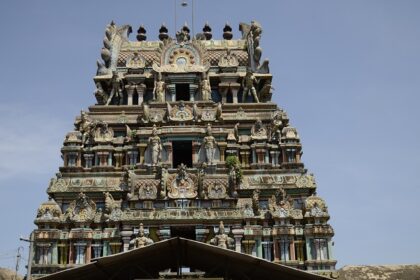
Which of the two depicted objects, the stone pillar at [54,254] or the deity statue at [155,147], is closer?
the stone pillar at [54,254]

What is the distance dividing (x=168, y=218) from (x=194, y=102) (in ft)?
26.9

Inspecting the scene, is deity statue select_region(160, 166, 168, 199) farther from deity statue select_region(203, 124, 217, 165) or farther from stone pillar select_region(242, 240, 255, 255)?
stone pillar select_region(242, 240, 255, 255)

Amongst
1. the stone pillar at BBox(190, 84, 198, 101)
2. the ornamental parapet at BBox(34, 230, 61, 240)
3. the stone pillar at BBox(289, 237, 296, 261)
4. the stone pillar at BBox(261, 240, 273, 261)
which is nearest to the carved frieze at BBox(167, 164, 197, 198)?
the stone pillar at BBox(261, 240, 273, 261)

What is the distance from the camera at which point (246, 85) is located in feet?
112

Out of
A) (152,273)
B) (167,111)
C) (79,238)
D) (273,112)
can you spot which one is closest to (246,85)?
(273,112)

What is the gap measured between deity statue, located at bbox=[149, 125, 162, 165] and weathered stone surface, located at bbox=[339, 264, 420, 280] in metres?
10.5

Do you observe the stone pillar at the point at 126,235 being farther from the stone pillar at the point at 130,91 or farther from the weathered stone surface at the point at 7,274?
the stone pillar at the point at 130,91

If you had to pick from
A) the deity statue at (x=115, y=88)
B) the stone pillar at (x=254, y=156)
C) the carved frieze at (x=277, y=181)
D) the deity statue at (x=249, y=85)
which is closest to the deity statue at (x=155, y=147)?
the carved frieze at (x=277, y=181)

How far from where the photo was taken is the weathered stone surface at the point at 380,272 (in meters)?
24.1

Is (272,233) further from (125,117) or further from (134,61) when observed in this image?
(134,61)

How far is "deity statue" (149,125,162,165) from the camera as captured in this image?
92.1ft

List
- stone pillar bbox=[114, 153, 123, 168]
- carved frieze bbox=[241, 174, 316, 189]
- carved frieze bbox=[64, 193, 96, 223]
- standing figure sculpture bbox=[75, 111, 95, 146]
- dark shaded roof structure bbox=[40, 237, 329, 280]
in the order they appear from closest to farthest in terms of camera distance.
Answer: dark shaded roof structure bbox=[40, 237, 329, 280], carved frieze bbox=[64, 193, 96, 223], carved frieze bbox=[241, 174, 316, 189], stone pillar bbox=[114, 153, 123, 168], standing figure sculpture bbox=[75, 111, 95, 146]

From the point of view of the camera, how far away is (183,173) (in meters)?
26.9

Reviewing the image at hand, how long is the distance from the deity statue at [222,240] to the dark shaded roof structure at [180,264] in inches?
435
